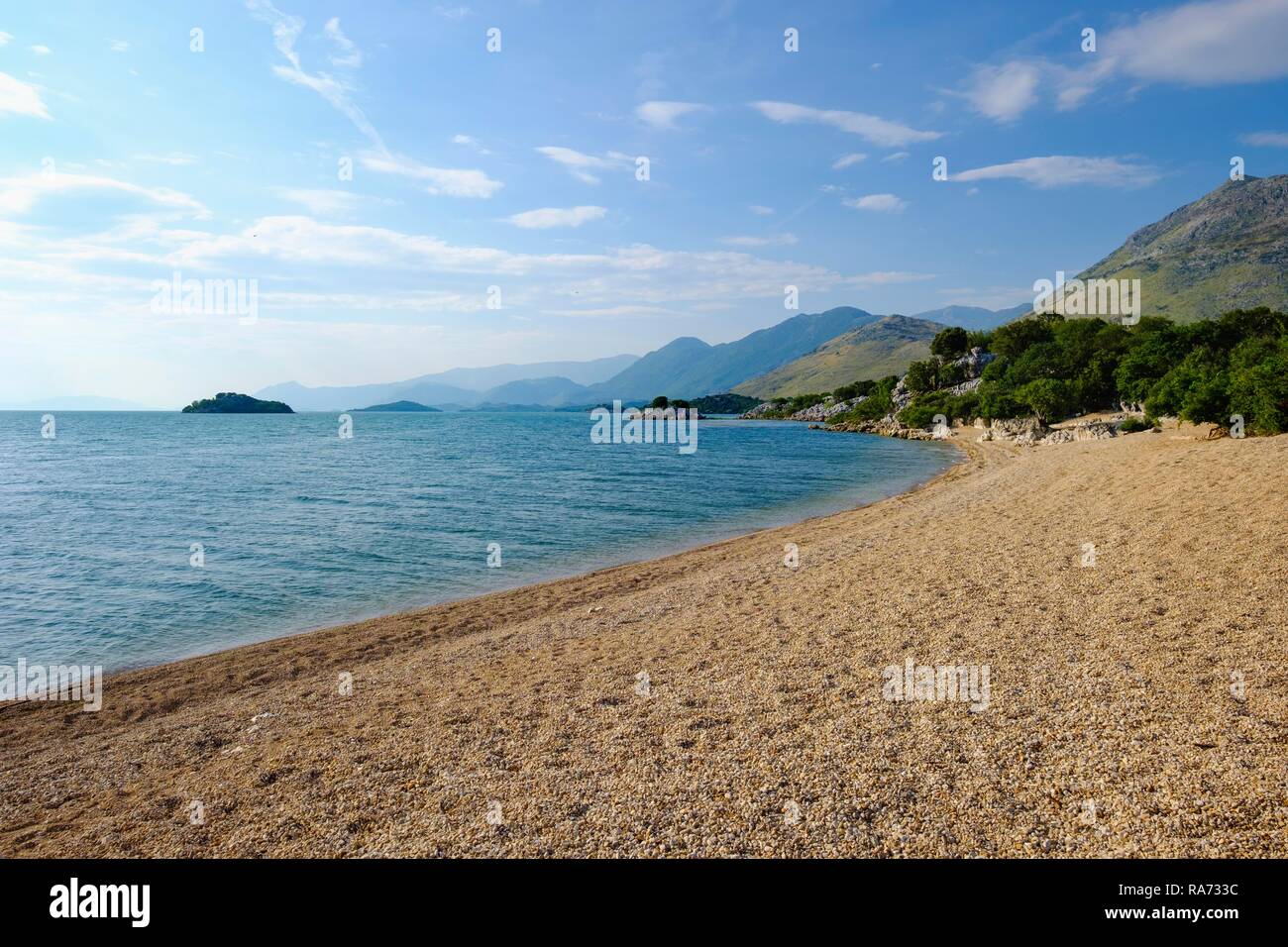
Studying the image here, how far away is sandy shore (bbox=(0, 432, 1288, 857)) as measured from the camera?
260 inches

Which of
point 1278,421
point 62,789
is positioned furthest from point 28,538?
point 1278,421

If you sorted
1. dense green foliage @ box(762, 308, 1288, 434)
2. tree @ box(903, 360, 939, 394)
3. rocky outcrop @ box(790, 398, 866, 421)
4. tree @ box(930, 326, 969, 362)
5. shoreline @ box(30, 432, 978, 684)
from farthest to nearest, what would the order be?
rocky outcrop @ box(790, 398, 866, 421) < tree @ box(930, 326, 969, 362) < tree @ box(903, 360, 939, 394) < dense green foliage @ box(762, 308, 1288, 434) < shoreline @ box(30, 432, 978, 684)

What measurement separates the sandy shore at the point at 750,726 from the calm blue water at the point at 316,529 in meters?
3.88

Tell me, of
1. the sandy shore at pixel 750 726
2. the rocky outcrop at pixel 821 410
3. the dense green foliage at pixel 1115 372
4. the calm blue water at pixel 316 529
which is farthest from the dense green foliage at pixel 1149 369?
the rocky outcrop at pixel 821 410

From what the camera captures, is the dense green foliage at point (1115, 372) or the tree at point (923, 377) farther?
the tree at point (923, 377)

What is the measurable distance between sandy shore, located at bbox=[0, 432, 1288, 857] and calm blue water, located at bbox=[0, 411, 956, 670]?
388cm

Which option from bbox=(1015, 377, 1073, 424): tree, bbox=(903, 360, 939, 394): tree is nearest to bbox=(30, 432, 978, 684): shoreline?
bbox=(1015, 377, 1073, 424): tree

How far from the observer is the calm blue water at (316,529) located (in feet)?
62.4

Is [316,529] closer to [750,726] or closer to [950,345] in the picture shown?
[750,726]

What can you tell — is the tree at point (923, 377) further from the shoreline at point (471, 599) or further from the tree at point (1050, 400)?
the shoreline at point (471, 599)

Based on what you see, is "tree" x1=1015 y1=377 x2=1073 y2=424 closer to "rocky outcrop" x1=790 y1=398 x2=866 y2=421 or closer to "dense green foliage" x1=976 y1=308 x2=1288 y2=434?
"dense green foliage" x1=976 y1=308 x2=1288 y2=434

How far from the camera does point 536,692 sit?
1133 centimetres
